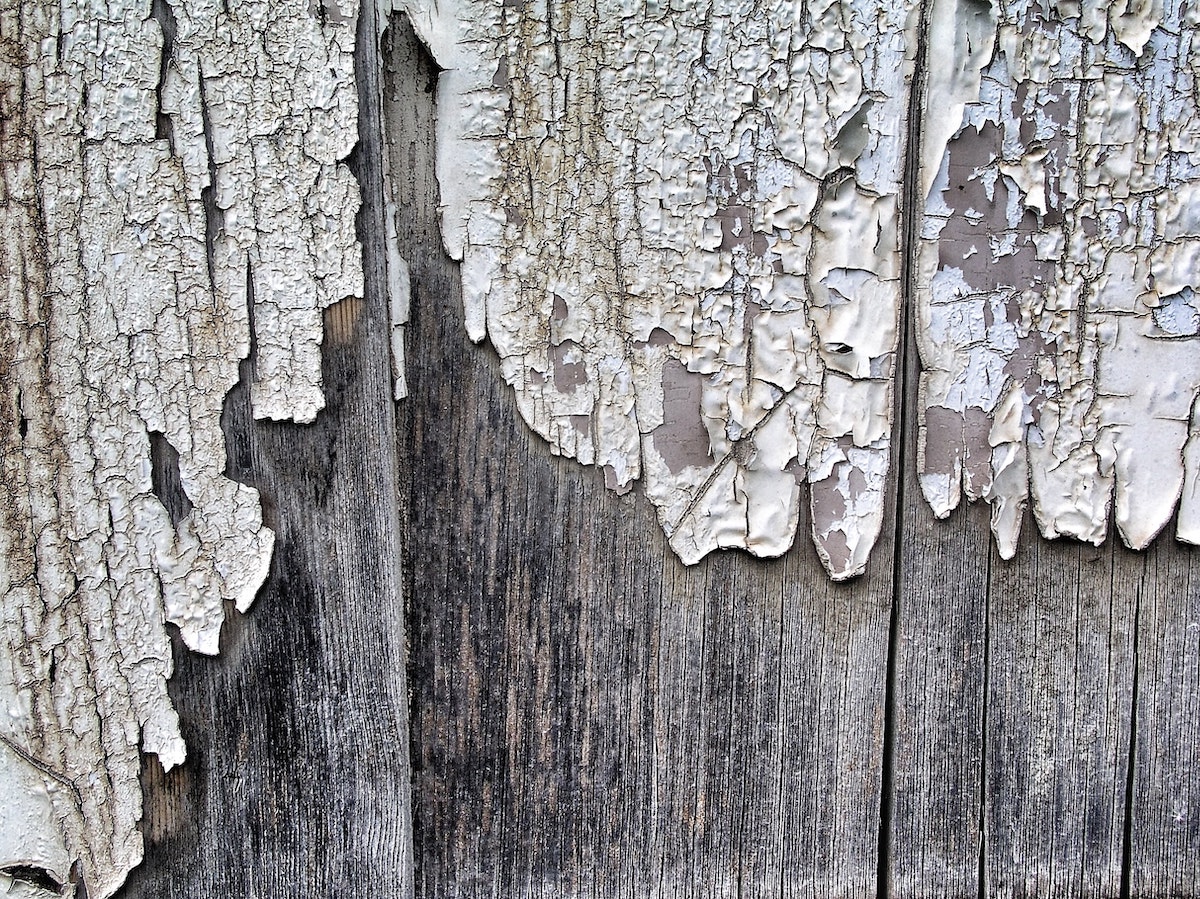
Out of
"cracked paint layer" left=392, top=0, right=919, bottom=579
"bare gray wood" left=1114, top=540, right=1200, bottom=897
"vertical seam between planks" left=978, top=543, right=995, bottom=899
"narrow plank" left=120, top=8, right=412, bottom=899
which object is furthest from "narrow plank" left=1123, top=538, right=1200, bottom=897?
"narrow plank" left=120, top=8, right=412, bottom=899

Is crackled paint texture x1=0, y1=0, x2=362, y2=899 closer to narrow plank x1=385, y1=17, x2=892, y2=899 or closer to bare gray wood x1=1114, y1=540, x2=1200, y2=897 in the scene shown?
narrow plank x1=385, y1=17, x2=892, y2=899

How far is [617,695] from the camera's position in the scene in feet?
1.82

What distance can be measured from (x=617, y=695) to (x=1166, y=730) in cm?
41

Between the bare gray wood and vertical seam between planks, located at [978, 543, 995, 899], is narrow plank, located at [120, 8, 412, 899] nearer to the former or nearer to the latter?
vertical seam between planks, located at [978, 543, 995, 899]

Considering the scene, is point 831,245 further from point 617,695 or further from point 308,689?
point 308,689

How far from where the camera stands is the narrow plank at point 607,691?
54 centimetres

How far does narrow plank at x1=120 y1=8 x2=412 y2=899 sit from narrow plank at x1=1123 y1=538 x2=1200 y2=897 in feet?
1.78

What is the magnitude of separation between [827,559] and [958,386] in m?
0.15

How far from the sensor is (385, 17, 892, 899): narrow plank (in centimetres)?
54

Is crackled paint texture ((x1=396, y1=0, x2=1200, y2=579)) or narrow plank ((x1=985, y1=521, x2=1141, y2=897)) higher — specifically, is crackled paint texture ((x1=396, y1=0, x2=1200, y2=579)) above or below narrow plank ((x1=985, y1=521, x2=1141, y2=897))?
above

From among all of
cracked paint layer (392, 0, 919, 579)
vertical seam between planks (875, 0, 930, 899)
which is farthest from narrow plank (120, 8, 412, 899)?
vertical seam between planks (875, 0, 930, 899)

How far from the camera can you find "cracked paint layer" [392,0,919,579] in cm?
50

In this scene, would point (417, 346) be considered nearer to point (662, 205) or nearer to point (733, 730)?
point (662, 205)

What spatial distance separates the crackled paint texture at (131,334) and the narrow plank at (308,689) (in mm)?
15
